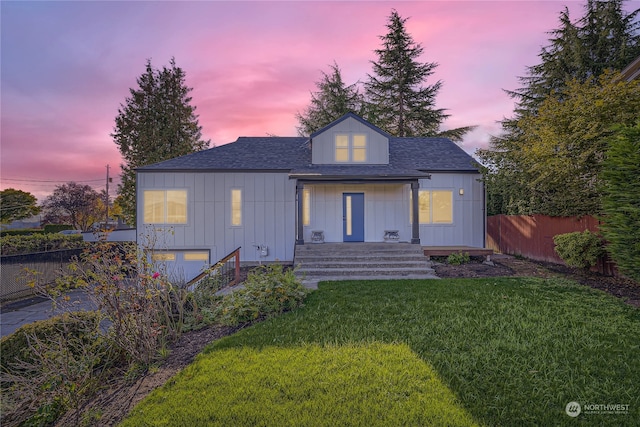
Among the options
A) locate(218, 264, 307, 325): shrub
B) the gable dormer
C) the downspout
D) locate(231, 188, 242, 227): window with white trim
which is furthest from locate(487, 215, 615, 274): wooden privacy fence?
locate(231, 188, 242, 227): window with white trim

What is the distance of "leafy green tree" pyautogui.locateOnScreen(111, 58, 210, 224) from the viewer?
21719 mm

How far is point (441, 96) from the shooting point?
79.6ft

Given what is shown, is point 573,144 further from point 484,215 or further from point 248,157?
point 248,157

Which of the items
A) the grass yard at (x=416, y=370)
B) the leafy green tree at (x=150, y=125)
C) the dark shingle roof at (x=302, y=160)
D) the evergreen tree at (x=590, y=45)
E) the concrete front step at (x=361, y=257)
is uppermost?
the evergreen tree at (x=590, y=45)

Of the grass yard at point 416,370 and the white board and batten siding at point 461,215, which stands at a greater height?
the white board and batten siding at point 461,215

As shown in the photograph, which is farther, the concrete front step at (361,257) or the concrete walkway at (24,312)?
the concrete front step at (361,257)

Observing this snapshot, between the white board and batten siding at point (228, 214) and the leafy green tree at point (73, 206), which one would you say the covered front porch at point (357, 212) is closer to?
the white board and batten siding at point (228, 214)

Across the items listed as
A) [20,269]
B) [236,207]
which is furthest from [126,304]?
[236,207]

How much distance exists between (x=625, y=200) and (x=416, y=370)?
21.4 feet

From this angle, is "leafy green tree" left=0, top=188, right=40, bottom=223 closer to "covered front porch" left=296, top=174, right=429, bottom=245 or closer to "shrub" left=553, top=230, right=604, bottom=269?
"covered front porch" left=296, top=174, right=429, bottom=245

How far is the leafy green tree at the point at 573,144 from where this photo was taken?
29.2 feet

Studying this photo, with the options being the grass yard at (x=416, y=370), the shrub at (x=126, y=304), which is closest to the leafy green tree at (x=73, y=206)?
the shrub at (x=126, y=304)

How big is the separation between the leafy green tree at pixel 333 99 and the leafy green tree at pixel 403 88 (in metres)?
1.31

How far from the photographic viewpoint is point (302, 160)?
1278cm
